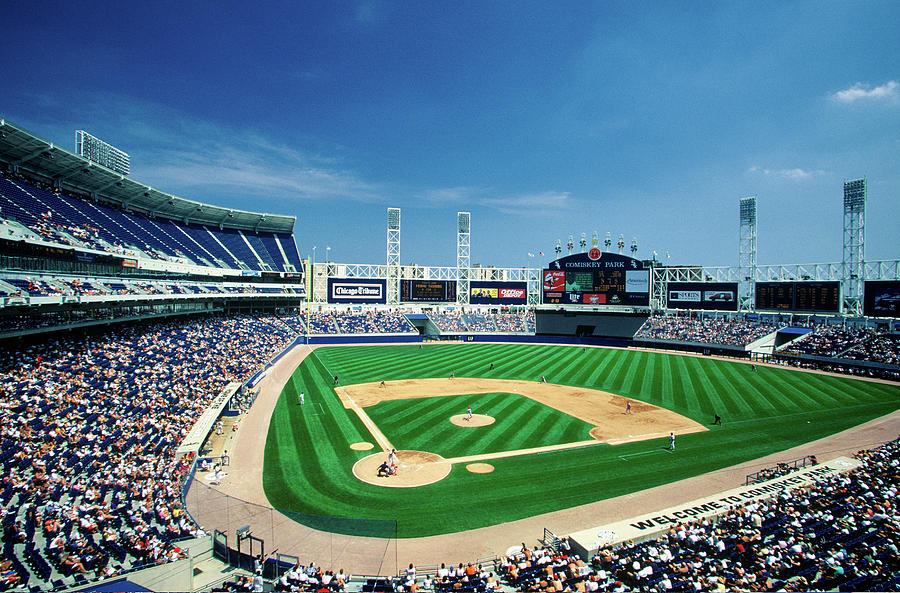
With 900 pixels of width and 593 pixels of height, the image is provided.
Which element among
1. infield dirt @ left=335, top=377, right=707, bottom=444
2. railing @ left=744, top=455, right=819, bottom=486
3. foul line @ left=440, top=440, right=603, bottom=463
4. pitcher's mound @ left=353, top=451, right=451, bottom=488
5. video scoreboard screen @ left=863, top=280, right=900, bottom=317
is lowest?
pitcher's mound @ left=353, top=451, right=451, bottom=488

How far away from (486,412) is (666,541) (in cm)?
1687

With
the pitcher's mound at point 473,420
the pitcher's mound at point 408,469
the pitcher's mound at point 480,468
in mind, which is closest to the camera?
the pitcher's mound at point 408,469

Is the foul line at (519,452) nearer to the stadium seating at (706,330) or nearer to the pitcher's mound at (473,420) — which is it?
the pitcher's mound at (473,420)

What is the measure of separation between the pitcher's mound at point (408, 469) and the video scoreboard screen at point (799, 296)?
54869mm

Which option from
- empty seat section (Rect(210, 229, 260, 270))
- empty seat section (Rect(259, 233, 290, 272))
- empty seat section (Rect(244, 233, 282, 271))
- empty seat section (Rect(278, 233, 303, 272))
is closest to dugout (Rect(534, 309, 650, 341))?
empty seat section (Rect(278, 233, 303, 272))

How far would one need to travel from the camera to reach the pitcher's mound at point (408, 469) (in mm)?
19125

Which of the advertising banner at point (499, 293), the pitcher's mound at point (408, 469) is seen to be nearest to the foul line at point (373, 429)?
the pitcher's mound at point (408, 469)

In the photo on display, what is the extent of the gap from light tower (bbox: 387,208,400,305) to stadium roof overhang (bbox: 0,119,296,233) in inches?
696

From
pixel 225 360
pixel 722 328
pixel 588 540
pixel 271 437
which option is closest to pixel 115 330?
pixel 225 360

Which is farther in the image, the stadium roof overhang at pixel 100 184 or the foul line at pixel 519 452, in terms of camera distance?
the stadium roof overhang at pixel 100 184

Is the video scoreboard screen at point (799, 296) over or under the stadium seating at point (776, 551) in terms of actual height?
over

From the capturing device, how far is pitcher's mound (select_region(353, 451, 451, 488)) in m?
19.1

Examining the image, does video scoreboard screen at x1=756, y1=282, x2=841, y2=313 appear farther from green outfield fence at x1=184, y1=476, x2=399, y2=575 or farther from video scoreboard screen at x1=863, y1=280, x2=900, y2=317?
green outfield fence at x1=184, y1=476, x2=399, y2=575

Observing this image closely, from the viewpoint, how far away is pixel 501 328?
75188mm
